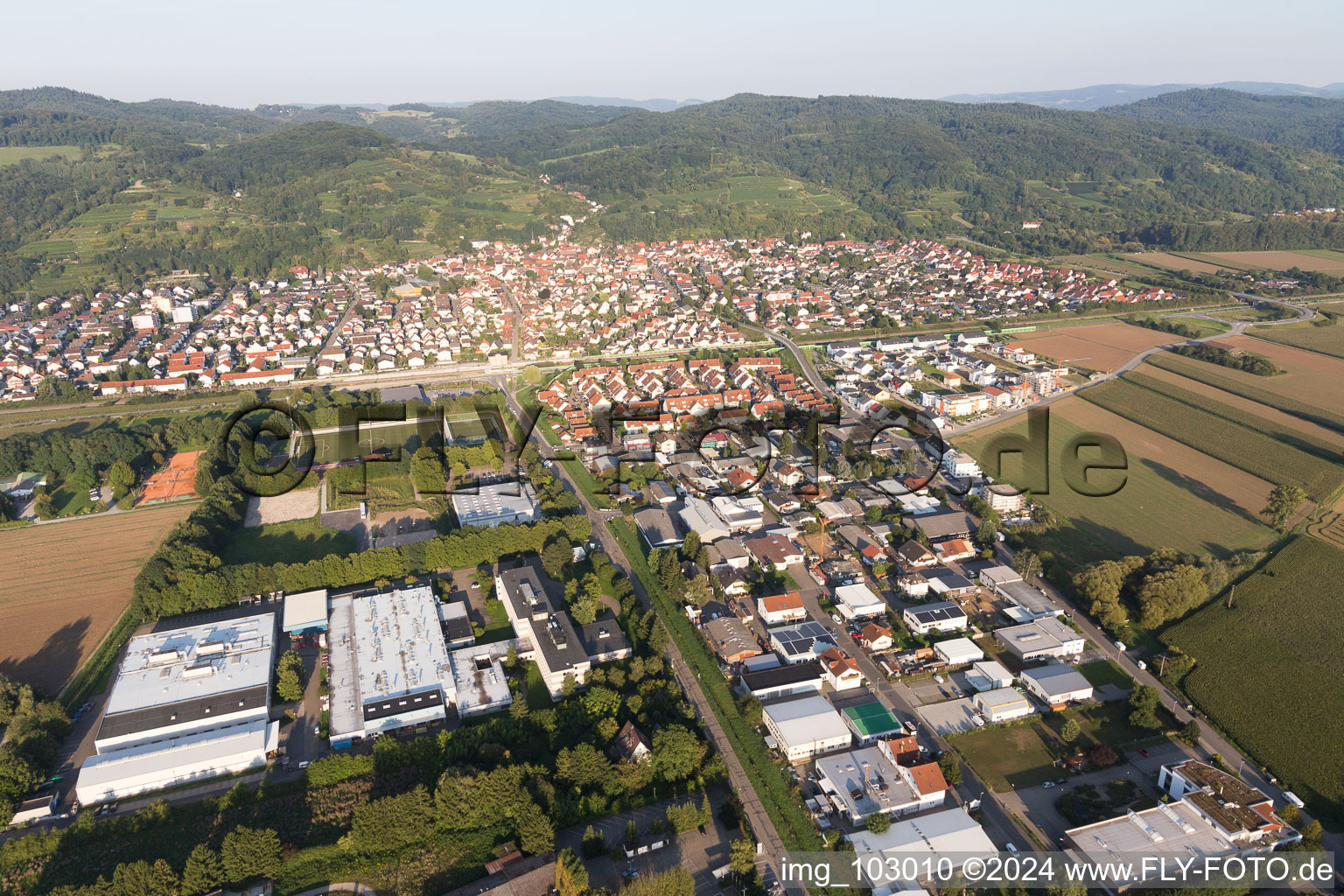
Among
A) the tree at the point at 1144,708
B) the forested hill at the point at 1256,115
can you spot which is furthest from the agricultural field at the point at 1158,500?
the forested hill at the point at 1256,115

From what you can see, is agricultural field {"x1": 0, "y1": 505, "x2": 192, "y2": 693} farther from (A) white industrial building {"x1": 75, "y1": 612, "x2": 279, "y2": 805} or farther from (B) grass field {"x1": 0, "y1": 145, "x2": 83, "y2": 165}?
(B) grass field {"x1": 0, "y1": 145, "x2": 83, "y2": 165}

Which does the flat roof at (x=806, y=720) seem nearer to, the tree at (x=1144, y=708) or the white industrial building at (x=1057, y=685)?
the white industrial building at (x=1057, y=685)

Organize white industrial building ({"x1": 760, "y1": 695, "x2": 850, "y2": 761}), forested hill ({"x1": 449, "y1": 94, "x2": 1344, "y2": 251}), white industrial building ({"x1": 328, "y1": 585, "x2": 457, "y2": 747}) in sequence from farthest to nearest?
forested hill ({"x1": 449, "y1": 94, "x2": 1344, "y2": 251}) < white industrial building ({"x1": 328, "y1": 585, "x2": 457, "y2": 747}) < white industrial building ({"x1": 760, "y1": 695, "x2": 850, "y2": 761})

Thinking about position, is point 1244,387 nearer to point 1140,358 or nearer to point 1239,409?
point 1239,409

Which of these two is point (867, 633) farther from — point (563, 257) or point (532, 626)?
point (563, 257)

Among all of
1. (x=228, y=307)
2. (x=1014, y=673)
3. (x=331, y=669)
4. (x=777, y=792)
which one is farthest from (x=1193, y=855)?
(x=228, y=307)

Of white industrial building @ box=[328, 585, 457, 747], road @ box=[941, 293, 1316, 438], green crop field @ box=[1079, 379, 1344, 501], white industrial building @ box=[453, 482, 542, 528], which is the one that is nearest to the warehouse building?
white industrial building @ box=[328, 585, 457, 747]
